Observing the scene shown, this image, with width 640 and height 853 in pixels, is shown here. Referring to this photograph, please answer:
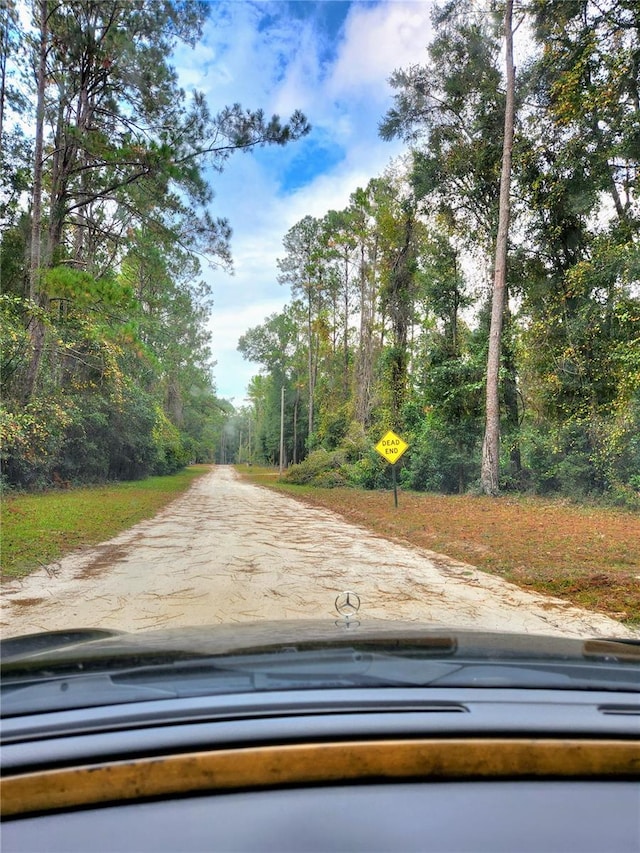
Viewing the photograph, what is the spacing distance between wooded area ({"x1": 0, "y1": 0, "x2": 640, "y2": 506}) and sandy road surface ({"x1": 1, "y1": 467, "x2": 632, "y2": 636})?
20.2 feet

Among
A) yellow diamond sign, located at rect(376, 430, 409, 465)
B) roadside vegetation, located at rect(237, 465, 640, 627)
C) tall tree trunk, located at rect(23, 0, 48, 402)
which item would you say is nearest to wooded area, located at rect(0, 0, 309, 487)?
tall tree trunk, located at rect(23, 0, 48, 402)

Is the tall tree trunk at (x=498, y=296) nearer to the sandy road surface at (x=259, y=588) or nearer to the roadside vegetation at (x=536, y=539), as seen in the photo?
the roadside vegetation at (x=536, y=539)

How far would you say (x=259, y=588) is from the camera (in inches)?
209

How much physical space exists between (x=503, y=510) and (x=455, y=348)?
9.43 metres

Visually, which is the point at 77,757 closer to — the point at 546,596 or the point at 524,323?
the point at 546,596

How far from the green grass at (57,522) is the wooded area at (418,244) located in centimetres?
166

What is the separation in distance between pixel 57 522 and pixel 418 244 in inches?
771

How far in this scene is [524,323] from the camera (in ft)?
62.3

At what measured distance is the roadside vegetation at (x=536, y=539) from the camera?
5645mm

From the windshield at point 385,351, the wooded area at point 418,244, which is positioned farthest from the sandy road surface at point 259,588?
the wooded area at point 418,244

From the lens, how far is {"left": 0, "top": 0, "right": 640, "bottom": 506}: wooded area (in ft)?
37.6

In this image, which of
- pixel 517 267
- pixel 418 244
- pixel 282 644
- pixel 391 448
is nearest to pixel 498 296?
pixel 517 267

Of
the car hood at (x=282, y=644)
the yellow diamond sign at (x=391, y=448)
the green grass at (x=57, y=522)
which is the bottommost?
the green grass at (x=57, y=522)

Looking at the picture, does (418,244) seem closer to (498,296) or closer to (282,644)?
(498,296)
